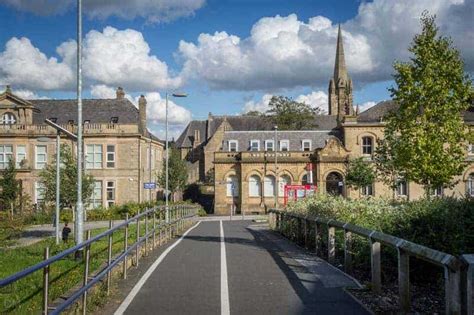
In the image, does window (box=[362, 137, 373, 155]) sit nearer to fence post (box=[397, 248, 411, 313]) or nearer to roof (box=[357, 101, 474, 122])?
roof (box=[357, 101, 474, 122])

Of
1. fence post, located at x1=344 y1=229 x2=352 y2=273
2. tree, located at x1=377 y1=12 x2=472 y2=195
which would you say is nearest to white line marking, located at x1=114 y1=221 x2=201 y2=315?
fence post, located at x1=344 y1=229 x2=352 y2=273

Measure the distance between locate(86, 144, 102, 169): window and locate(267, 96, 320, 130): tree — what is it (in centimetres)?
3106

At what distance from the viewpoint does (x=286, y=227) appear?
2219 centimetres

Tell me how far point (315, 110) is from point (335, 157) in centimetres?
3300

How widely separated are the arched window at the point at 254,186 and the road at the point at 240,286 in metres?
45.5

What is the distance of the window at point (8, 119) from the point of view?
5888 centimetres

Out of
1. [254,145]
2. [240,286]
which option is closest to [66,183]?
[240,286]

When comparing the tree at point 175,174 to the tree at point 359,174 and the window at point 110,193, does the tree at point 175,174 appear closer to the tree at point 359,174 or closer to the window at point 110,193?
the window at point 110,193

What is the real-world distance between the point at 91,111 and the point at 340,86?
1673 inches

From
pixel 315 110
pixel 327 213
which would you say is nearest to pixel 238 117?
pixel 315 110

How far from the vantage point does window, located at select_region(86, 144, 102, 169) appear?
191 ft

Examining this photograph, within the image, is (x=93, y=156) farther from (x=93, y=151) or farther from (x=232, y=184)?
(x=232, y=184)

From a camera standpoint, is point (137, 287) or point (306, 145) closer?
point (137, 287)

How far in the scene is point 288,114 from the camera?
273ft
